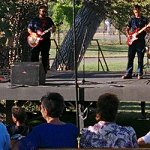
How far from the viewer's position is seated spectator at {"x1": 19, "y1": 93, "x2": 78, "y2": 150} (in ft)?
14.6

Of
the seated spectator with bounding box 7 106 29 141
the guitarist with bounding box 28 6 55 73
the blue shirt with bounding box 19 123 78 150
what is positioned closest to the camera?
the blue shirt with bounding box 19 123 78 150

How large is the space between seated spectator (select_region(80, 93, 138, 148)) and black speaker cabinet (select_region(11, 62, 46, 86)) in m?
4.62

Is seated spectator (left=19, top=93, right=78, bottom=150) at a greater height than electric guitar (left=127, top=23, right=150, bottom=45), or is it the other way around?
electric guitar (left=127, top=23, right=150, bottom=45)

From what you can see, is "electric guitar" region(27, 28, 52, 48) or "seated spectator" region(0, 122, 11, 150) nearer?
"seated spectator" region(0, 122, 11, 150)

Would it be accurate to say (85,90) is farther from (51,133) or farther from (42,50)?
(51,133)

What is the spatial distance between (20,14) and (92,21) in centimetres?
314

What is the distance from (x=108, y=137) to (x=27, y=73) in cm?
488

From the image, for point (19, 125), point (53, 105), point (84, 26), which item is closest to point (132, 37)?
point (19, 125)

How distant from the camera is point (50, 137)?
450 centimetres

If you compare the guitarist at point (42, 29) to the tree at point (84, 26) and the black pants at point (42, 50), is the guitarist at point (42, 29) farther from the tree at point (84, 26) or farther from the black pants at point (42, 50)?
the tree at point (84, 26)

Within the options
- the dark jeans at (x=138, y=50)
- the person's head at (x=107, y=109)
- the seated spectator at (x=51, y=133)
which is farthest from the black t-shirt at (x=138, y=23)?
the seated spectator at (x=51, y=133)

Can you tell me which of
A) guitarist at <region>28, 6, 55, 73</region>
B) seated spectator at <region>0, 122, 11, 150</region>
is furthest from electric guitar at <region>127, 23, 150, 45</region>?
seated spectator at <region>0, 122, 11, 150</region>

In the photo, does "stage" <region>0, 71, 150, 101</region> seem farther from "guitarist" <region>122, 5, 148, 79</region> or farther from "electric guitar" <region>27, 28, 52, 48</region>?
"electric guitar" <region>27, 28, 52, 48</region>

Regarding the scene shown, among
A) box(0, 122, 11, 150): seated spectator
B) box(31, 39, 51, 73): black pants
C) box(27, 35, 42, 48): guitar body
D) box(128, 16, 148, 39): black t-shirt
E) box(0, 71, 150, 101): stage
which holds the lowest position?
box(0, 71, 150, 101): stage
